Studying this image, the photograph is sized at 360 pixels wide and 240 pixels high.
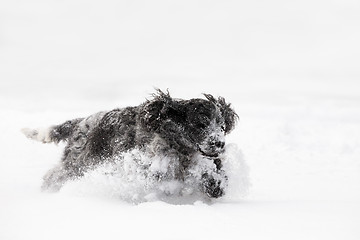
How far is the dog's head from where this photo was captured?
5.80 m

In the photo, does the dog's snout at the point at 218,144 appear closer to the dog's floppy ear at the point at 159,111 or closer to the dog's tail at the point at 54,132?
the dog's floppy ear at the point at 159,111

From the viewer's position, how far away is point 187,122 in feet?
19.6

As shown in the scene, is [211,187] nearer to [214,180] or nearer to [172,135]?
[214,180]

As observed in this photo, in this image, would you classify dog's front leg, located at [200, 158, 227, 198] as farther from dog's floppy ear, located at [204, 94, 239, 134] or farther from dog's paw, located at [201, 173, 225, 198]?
dog's floppy ear, located at [204, 94, 239, 134]

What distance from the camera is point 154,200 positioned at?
215 inches

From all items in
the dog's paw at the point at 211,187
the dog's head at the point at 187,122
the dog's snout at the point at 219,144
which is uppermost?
the dog's head at the point at 187,122

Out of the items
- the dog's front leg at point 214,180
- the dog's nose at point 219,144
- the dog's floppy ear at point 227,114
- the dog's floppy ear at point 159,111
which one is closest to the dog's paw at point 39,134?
the dog's floppy ear at point 159,111

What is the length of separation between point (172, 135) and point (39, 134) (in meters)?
2.93

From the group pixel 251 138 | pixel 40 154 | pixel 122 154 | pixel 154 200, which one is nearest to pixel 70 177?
pixel 122 154

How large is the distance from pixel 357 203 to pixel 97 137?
340cm

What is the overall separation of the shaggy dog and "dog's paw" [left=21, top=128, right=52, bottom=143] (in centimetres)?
114

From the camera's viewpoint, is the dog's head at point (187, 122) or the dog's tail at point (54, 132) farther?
the dog's tail at point (54, 132)

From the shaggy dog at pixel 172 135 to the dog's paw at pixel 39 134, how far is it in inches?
44.7

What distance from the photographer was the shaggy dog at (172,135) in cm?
578
